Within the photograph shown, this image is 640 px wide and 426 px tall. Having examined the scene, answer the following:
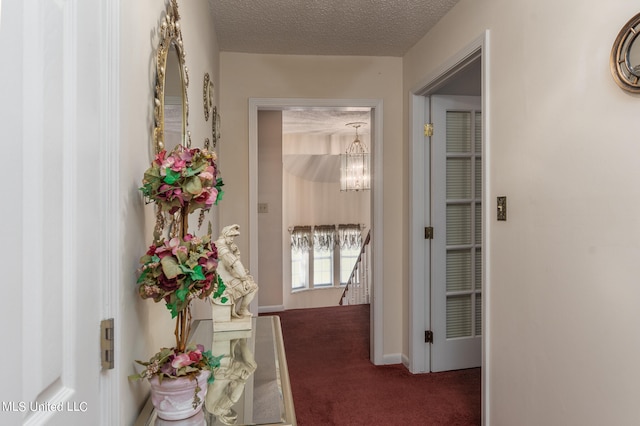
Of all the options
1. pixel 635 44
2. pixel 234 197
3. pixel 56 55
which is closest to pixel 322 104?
pixel 234 197

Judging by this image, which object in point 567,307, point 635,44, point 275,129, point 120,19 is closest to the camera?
point 120,19

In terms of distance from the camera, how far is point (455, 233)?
3143 millimetres

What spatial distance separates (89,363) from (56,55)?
1.79 ft

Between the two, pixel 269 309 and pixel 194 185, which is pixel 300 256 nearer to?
pixel 269 309

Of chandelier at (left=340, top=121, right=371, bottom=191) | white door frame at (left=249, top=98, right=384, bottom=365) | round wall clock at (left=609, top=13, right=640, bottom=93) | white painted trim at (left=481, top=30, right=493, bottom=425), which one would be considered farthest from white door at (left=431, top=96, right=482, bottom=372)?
chandelier at (left=340, top=121, right=371, bottom=191)

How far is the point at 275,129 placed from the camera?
15.9 feet

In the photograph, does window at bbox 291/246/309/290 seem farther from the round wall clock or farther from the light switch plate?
the round wall clock

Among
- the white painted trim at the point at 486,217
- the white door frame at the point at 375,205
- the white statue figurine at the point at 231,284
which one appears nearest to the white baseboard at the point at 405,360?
the white door frame at the point at 375,205

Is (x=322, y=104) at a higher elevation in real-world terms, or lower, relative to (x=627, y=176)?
higher

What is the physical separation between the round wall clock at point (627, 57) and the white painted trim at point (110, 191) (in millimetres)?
1451

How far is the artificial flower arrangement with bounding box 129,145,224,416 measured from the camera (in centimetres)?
85

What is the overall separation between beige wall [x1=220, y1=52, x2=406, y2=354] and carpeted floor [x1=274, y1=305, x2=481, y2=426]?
0.38 metres

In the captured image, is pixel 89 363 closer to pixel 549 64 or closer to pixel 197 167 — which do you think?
pixel 197 167

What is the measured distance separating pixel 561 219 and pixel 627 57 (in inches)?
23.4
